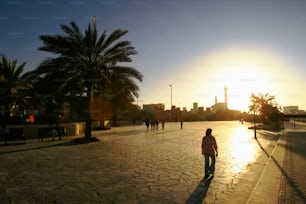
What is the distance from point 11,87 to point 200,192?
24440 mm

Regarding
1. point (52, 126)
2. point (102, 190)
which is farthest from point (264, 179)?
point (52, 126)

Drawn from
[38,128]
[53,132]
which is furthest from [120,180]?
[38,128]

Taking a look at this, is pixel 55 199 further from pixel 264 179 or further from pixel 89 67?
pixel 89 67

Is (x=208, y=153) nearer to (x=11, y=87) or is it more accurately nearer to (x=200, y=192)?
(x=200, y=192)

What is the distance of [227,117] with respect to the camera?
102312 millimetres

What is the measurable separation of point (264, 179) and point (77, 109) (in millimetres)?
36630

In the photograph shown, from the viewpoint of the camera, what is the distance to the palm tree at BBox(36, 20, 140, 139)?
19.1m

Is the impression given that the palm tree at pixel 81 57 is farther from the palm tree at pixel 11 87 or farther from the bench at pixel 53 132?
the palm tree at pixel 11 87

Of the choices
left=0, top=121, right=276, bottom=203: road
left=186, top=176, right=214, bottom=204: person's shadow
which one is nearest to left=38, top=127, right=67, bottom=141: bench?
left=0, top=121, right=276, bottom=203: road

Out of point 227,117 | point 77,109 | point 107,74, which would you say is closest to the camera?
point 107,74

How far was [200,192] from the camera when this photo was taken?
267 inches

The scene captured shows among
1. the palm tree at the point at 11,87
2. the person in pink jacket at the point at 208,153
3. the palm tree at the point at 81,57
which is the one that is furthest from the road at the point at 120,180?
the palm tree at the point at 11,87

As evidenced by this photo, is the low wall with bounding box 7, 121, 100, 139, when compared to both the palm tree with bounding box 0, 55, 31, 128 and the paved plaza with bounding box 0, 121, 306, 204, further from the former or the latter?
the paved plaza with bounding box 0, 121, 306, 204

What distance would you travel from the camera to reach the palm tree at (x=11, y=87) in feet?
83.5
